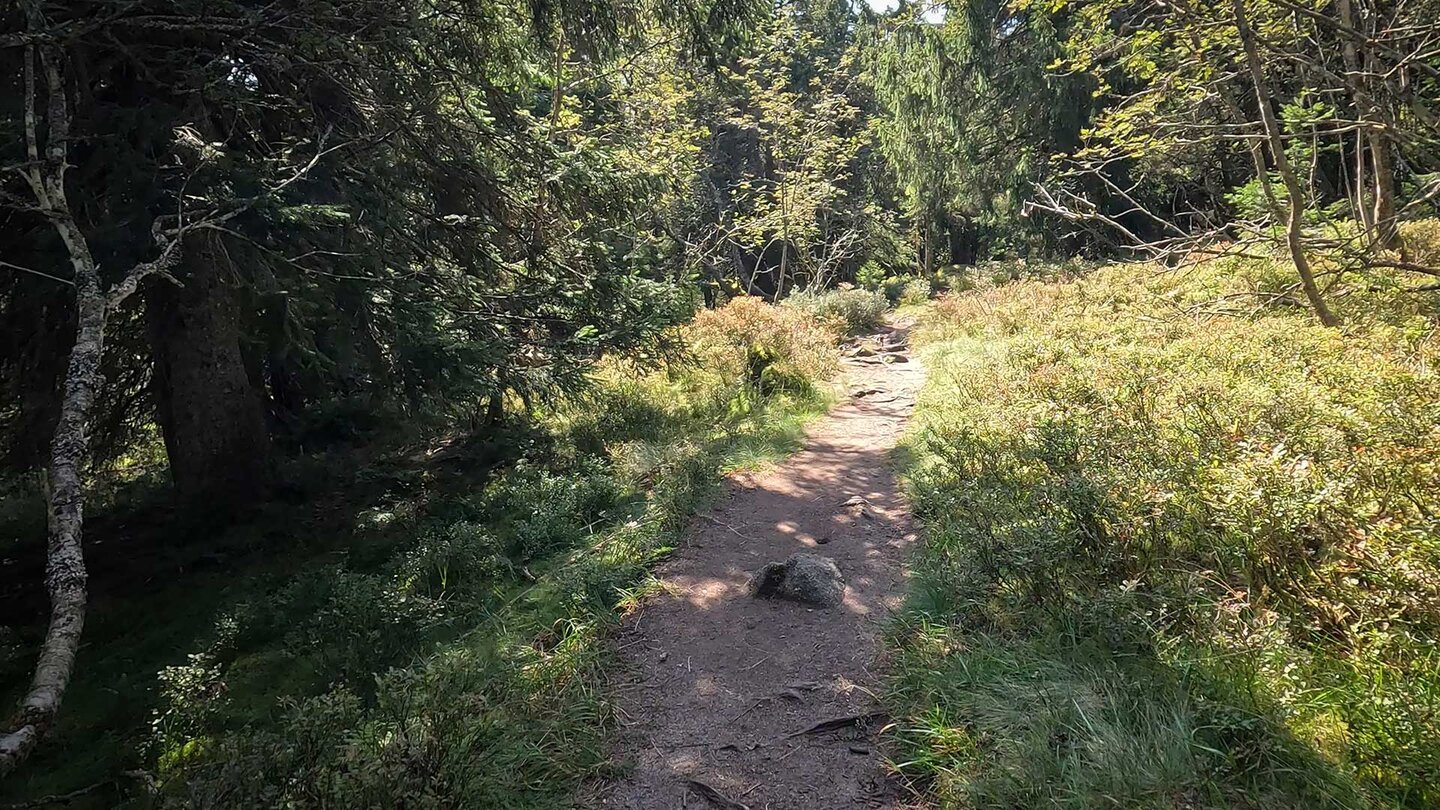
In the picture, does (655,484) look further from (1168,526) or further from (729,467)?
(1168,526)

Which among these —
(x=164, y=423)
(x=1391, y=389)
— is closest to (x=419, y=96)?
(x=164, y=423)

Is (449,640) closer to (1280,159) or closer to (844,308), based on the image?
(1280,159)

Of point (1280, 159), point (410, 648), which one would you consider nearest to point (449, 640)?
point (410, 648)

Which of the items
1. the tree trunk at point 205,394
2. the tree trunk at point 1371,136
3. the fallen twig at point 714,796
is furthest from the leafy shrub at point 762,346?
the fallen twig at point 714,796

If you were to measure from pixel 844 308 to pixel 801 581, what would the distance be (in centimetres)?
1442

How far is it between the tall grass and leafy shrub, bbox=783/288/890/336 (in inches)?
436

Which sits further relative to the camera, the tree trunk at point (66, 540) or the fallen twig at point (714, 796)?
the fallen twig at point (714, 796)

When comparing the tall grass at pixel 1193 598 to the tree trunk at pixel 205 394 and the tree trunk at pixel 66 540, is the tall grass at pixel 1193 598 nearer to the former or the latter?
the tree trunk at pixel 66 540

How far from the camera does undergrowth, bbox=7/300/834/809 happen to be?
272 cm

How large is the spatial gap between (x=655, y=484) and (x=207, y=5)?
17.0 ft

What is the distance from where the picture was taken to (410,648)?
4.10m

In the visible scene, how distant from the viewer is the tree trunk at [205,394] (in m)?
6.88

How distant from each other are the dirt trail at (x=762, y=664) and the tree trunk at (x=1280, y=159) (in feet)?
15.8

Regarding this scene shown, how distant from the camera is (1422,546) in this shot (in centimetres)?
282
